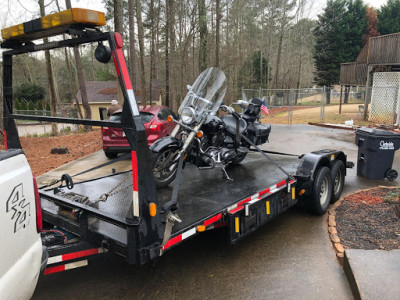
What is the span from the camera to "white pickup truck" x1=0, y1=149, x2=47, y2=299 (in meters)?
1.90

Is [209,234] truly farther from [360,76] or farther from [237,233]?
[360,76]

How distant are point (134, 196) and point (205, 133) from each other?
2367 millimetres

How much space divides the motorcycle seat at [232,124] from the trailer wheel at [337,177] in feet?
5.76

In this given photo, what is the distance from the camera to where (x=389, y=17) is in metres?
38.9

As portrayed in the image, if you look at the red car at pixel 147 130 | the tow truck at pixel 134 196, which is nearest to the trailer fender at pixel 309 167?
the tow truck at pixel 134 196

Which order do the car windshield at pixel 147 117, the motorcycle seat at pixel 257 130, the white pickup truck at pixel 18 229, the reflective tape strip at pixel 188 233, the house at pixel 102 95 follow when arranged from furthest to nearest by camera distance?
the house at pixel 102 95
the car windshield at pixel 147 117
the motorcycle seat at pixel 257 130
the reflective tape strip at pixel 188 233
the white pickup truck at pixel 18 229

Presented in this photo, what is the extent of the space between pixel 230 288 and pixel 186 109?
224 cm

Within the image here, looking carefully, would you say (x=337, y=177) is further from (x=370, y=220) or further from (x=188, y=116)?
(x=188, y=116)

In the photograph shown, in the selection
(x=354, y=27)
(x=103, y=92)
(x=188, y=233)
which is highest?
(x=354, y=27)

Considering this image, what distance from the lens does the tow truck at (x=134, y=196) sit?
239 centimetres

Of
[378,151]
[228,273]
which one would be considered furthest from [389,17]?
[228,273]

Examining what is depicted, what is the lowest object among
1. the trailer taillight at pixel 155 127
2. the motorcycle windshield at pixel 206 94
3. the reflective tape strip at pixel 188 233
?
the reflective tape strip at pixel 188 233

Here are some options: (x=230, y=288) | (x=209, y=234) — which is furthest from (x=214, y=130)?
(x=230, y=288)

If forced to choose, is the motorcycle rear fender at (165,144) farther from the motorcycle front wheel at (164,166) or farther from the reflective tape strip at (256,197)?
the reflective tape strip at (256,197)
